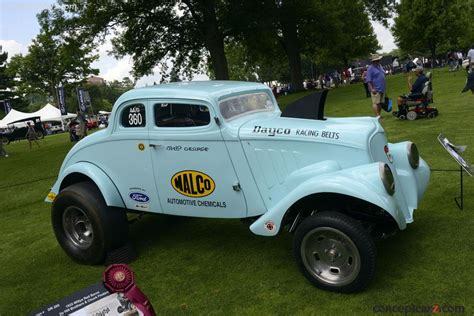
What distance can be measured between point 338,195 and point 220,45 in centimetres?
1989

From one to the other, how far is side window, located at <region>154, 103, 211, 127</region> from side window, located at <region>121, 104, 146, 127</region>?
0.18 meters

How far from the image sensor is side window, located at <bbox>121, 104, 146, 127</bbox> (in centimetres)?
471

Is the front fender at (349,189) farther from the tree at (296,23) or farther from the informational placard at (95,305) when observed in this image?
the tree at (296,23)

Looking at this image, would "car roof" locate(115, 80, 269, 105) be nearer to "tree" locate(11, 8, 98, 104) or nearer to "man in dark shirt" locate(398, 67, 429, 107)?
"man in dark shirt" locate(398, 67, 429, 107)

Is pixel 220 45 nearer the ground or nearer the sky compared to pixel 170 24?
nearer the ground

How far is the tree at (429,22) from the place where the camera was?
36.6 m

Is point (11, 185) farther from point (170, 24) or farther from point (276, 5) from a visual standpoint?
point (276, 5)

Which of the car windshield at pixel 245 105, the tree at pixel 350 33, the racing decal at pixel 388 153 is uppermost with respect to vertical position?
the tree at pixel 350 33

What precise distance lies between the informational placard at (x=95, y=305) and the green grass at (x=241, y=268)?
1.21 metres

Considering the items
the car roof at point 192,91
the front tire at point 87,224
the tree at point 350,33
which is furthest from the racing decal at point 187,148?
the tree at point 350,33

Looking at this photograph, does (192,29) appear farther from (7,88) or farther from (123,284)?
(7,88)

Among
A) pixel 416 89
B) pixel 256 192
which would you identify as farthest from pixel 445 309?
pixel 416 89

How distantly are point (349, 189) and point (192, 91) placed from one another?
202 cm

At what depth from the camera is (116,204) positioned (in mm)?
4906
